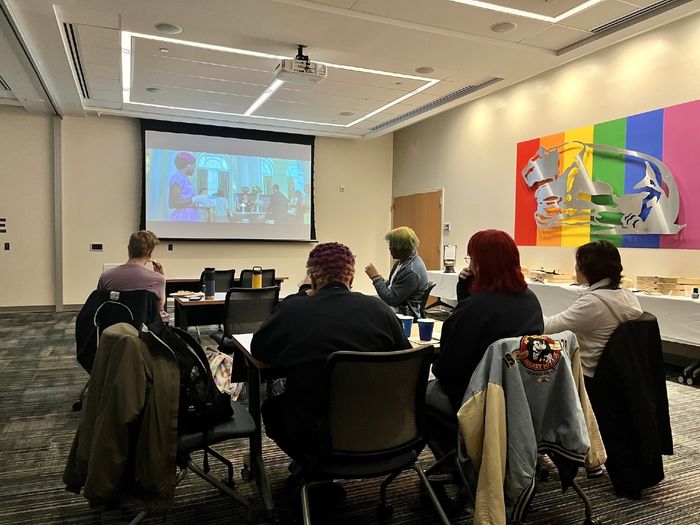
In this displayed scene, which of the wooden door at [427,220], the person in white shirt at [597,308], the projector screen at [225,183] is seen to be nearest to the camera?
the person in white shirt at [597,308]

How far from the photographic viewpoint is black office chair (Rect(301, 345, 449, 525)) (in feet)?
5.71

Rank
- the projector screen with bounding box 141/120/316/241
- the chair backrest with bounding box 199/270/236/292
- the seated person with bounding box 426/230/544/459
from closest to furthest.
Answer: the seated person with bounding box 426/230/544/459, the chair backrest with bounding box 199/270/236/292, the projector screen with bounding box 141/120/316/241

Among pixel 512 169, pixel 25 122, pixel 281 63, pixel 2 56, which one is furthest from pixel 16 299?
pixel 512 169

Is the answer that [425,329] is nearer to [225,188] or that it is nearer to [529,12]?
[529,12]

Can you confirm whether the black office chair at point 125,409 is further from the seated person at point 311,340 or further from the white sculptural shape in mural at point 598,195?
the white sculptural shape in mural at point 598,195

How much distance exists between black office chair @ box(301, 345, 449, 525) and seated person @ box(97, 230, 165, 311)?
1976mm

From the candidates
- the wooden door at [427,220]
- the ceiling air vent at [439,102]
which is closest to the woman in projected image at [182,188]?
the ceiling air vent at [439,102]

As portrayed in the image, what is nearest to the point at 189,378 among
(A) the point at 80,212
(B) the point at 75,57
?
(B) the point at 75,57

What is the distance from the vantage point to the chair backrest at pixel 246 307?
12.9ft

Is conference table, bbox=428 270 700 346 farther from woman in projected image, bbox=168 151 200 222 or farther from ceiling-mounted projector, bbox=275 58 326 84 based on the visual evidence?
woman in projected image, bbox=168 151 200 222

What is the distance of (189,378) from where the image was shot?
200 centimetres

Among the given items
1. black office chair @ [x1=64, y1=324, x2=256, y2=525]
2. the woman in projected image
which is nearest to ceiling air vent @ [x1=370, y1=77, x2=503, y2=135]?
the woman in projected image

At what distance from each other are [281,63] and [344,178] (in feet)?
15.2

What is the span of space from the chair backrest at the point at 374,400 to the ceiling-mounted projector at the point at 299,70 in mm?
3993
